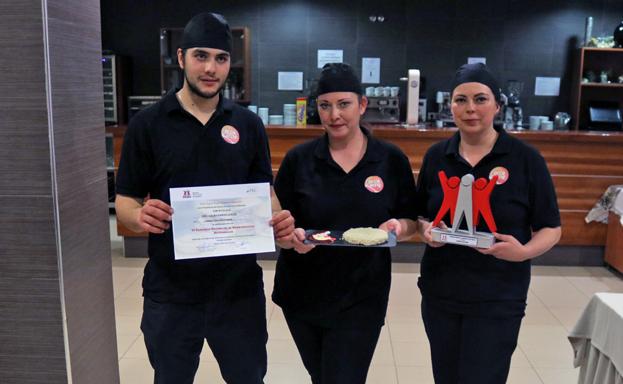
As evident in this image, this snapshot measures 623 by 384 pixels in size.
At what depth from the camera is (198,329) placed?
6.29 feet

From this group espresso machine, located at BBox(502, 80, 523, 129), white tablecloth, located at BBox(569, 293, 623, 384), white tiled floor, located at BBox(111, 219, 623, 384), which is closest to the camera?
white tablecloth, located at BBox(569, 293, 623, 384)

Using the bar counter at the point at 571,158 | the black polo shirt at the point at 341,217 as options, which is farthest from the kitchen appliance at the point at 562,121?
the black polo shirt at the point at 341,217

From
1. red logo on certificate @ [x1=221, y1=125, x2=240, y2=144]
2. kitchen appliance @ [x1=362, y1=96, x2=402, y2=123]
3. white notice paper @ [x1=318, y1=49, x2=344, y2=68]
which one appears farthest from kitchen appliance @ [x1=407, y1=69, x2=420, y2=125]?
red logo on certificate @ [x1=221, y1=125, x2=240, y2=144]

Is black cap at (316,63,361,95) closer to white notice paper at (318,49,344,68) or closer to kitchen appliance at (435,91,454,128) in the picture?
kitchen appliance at (435,91,454,128)

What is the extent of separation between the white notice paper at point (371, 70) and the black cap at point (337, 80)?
5130mm

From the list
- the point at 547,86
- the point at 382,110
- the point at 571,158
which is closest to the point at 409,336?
the point at 571,158

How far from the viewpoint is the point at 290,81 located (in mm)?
7070

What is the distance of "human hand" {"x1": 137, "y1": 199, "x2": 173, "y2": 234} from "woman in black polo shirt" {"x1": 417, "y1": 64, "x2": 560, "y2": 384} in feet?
2.72

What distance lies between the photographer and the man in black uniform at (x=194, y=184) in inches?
73.2

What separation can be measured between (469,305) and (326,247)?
502mm

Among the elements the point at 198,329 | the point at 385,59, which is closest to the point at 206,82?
the point at 198,329

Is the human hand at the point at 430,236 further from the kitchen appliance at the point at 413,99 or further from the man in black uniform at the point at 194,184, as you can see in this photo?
the kitchen appliance at the point at 413,99

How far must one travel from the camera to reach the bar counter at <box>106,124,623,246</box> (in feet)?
16.2

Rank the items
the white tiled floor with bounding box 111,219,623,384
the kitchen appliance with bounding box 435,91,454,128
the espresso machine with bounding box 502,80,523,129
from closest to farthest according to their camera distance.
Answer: the white tiled floor with bounding box 111,219,623,384, the kitchen appliance with bounding box 435,91,454,128, the espresso machine with bounding box 502,80,523,129
